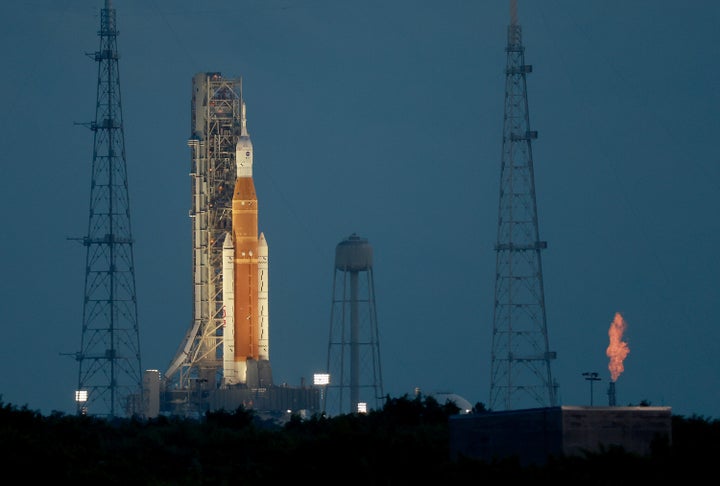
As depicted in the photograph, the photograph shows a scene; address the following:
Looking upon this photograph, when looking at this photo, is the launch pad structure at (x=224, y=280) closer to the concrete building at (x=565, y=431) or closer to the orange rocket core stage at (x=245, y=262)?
the orange rocket core stage at (x=245, y=262)

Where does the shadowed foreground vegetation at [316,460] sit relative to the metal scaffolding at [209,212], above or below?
below

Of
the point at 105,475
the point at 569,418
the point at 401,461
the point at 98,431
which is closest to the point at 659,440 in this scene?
the point at 569,418

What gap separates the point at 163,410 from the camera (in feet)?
346

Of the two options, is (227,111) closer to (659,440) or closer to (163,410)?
(163,410)

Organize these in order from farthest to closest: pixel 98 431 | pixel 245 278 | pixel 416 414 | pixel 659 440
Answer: pixel 245 278 → pixel 416 414 → pixel 98 431 → pixel 659 440

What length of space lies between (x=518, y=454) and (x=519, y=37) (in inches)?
1702

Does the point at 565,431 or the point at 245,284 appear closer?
the point at 565,431

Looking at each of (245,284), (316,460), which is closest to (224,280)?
(245,284)

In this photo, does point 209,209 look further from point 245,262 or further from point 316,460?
point 316,460

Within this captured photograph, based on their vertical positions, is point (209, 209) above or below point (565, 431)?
above

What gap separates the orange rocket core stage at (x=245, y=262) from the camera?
4023 inches

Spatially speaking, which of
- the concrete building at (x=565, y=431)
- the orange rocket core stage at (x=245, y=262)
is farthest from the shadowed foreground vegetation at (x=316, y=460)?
the orange rocket core stage at (x=245, y=262)

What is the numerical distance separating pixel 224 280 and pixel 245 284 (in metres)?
1.44

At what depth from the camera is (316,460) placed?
4378 centimetres
